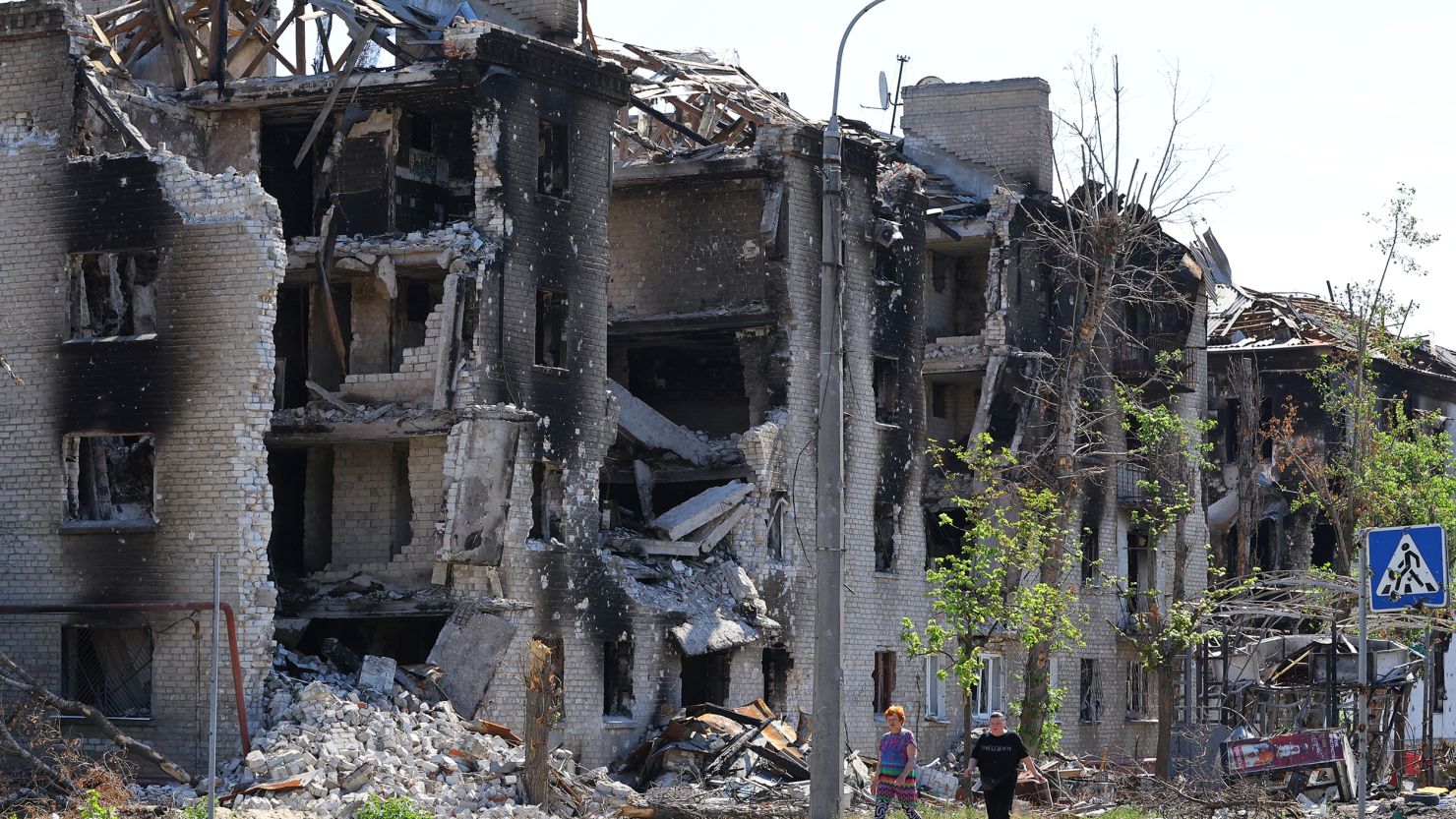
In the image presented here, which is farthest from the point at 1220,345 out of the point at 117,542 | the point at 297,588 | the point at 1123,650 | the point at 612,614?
the point at 117,542

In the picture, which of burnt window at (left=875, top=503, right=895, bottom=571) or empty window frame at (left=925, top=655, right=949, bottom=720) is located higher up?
burnt window at (left=875, top=503, right=895, bottom=571)

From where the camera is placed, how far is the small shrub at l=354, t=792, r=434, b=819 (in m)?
21.9

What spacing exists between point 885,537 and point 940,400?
459cm

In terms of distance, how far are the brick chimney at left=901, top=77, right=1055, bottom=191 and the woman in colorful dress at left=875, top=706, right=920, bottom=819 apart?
22.5 metres

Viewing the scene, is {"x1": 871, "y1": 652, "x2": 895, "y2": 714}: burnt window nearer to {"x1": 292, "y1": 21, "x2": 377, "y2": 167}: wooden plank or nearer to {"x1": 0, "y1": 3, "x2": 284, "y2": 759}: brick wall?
{"x1": 292, "y1": 21, "x2": 377, "y2": 167}: wooden plank

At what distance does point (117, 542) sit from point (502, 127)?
8.20 m

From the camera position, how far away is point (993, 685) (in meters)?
40.9

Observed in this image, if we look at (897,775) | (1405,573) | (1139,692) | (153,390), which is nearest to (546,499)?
(153,390)

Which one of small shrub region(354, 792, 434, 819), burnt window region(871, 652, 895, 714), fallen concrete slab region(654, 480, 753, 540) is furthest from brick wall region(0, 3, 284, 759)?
burnt window region(871, 652, 895, 714)

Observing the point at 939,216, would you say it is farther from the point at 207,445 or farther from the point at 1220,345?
the point at 207,445

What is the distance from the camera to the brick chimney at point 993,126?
43.2 meters

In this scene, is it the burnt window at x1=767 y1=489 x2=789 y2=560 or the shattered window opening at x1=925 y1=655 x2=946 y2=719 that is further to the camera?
the shattered window opening at x1=925 y1=655 x2=946 y2=719

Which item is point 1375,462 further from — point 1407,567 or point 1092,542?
point 1407,567

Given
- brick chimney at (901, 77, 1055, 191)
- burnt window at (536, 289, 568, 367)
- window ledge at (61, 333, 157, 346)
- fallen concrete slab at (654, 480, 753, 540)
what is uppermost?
brick chimney at (901, 77, 1055, 191)
